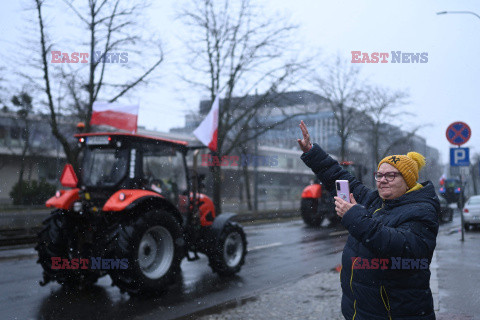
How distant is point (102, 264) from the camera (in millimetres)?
6129

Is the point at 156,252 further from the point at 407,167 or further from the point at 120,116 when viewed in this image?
the point at 407,167

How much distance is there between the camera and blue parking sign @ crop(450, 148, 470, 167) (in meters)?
12.2

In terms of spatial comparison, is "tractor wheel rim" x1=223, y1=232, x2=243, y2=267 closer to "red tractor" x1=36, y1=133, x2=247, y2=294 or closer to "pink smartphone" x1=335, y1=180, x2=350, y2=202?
"red tractor" x1=36, y1=133, x2=247, y2=294

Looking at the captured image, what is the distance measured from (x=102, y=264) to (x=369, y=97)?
12009 mm

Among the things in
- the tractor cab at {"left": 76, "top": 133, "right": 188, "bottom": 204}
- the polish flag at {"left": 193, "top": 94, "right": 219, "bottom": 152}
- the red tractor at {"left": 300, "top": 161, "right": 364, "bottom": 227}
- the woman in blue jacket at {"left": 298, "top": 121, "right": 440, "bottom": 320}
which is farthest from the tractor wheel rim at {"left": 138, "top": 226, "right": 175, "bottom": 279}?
the red tractor at {"left": 300, "top": 161, "right": 364, "bottom": 227}

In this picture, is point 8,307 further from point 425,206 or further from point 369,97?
point 369,97

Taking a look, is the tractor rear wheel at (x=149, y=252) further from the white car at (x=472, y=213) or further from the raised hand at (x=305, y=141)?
the white car at (x=472, y=213)

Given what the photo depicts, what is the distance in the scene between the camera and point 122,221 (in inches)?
253

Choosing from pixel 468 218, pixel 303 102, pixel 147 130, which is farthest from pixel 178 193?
pixel 147 130

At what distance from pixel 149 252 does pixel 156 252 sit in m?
0.15

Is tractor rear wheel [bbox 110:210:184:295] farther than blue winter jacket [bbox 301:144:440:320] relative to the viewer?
Yes

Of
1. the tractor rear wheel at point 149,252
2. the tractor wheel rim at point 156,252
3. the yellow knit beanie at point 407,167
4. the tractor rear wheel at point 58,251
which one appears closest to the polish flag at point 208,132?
the tractor rear wheel at point 149,252

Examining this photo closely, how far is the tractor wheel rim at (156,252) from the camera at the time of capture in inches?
257

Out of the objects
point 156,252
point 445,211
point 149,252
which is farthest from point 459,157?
point 445,211
